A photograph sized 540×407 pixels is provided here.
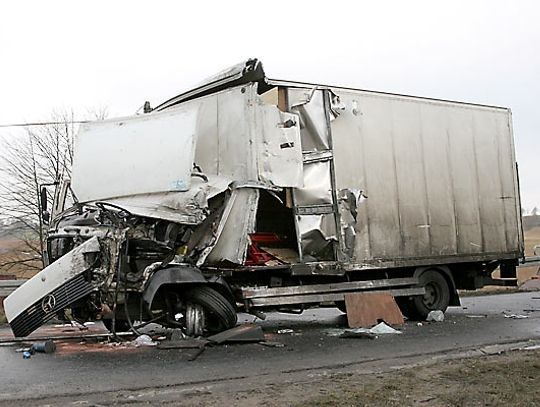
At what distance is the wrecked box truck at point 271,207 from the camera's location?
8.48 metres

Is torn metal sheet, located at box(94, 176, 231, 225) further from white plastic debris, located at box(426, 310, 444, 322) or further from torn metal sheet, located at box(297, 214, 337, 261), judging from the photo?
white plastic debris, located at box(426, 310, 444, 322)

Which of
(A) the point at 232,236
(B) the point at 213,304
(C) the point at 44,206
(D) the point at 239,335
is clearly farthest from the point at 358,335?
(C) the point at 44,206

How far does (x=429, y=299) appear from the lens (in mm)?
11602

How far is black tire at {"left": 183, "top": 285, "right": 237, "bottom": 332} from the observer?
345 inches

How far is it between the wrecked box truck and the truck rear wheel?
0.09 feet

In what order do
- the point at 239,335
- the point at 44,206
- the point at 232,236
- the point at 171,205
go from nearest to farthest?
1. the point at 171,205
2. the point at 239,335
3. the point at 232,236
4. the point at 44,206

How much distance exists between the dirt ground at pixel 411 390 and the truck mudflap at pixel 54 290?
2980 millimetres

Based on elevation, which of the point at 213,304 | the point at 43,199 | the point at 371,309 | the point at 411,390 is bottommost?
the point at 411,390

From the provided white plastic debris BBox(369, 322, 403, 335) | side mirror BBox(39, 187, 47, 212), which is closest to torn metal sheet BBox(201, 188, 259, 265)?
white plastic debris BBox(369, 322, 403, 335)

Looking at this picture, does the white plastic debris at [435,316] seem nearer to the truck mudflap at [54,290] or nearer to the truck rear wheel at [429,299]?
→ the truck rear wheel at [429,299]

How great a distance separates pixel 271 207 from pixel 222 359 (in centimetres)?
331

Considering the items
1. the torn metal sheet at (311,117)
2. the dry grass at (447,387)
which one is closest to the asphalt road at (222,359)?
the dry grass at (447,387)

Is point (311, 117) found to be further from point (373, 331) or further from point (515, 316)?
point (515, 316)

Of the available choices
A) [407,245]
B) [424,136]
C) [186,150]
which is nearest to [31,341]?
[186,150]
